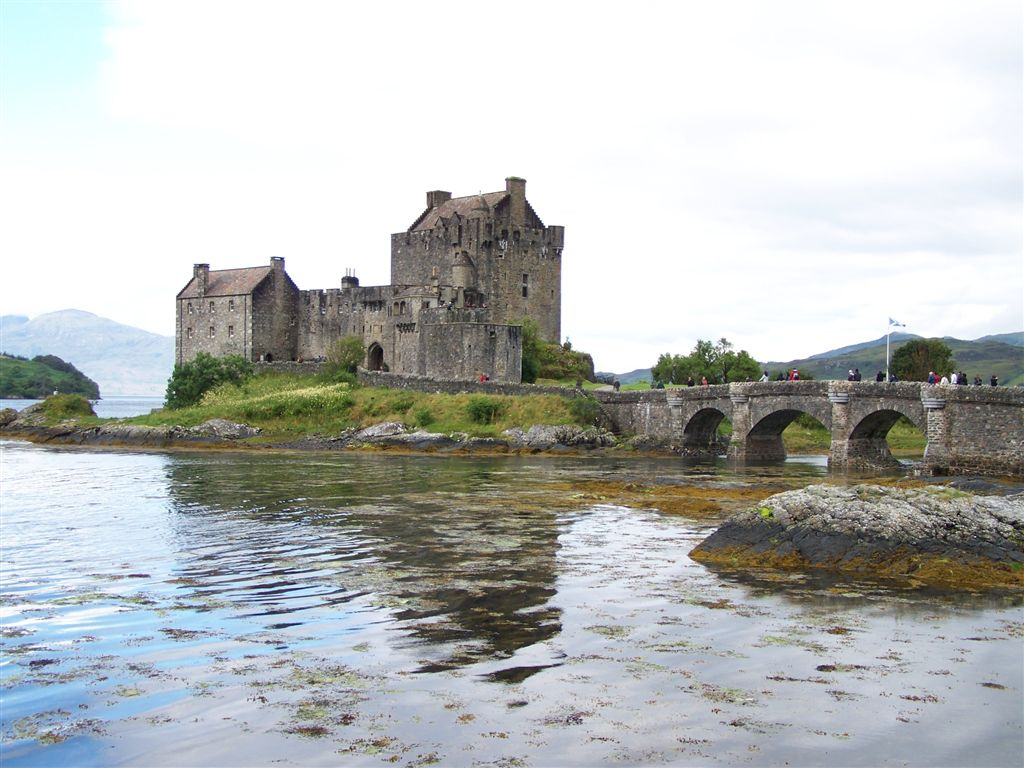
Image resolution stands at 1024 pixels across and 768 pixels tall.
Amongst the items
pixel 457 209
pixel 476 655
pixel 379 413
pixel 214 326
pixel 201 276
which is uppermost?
pixel 457 209

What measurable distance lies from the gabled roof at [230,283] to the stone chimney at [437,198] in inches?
522

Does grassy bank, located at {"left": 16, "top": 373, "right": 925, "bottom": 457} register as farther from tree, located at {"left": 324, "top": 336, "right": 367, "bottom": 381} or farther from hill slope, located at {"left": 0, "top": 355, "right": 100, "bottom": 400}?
hill slope, located at {"left": 0, "top": 355, "right": 100, "bottom": 400}

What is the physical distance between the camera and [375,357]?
3150 inches

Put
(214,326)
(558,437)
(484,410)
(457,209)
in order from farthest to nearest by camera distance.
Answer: (214,326) < (457,209) < (484,410) < (558,437)

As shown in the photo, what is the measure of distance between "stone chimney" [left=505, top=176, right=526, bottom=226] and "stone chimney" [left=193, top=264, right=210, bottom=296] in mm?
24788

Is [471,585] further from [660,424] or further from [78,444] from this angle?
[78,444]

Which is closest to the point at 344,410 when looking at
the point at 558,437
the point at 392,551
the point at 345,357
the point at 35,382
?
the point at 345,357

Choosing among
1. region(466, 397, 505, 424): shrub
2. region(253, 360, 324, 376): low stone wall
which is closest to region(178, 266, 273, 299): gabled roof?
region(253, 360, 324, 376): low stone wall

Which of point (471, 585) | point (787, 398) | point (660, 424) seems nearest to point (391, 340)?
point (660, 424)

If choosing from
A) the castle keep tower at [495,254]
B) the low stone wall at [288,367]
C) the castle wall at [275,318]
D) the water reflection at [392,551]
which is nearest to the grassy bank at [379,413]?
the low stone wall at [288,367]

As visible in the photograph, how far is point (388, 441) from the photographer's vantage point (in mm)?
61625

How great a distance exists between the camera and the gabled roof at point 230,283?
84.6 m

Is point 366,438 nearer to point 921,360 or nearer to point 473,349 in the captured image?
point 473,349

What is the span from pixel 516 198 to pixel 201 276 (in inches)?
1017
